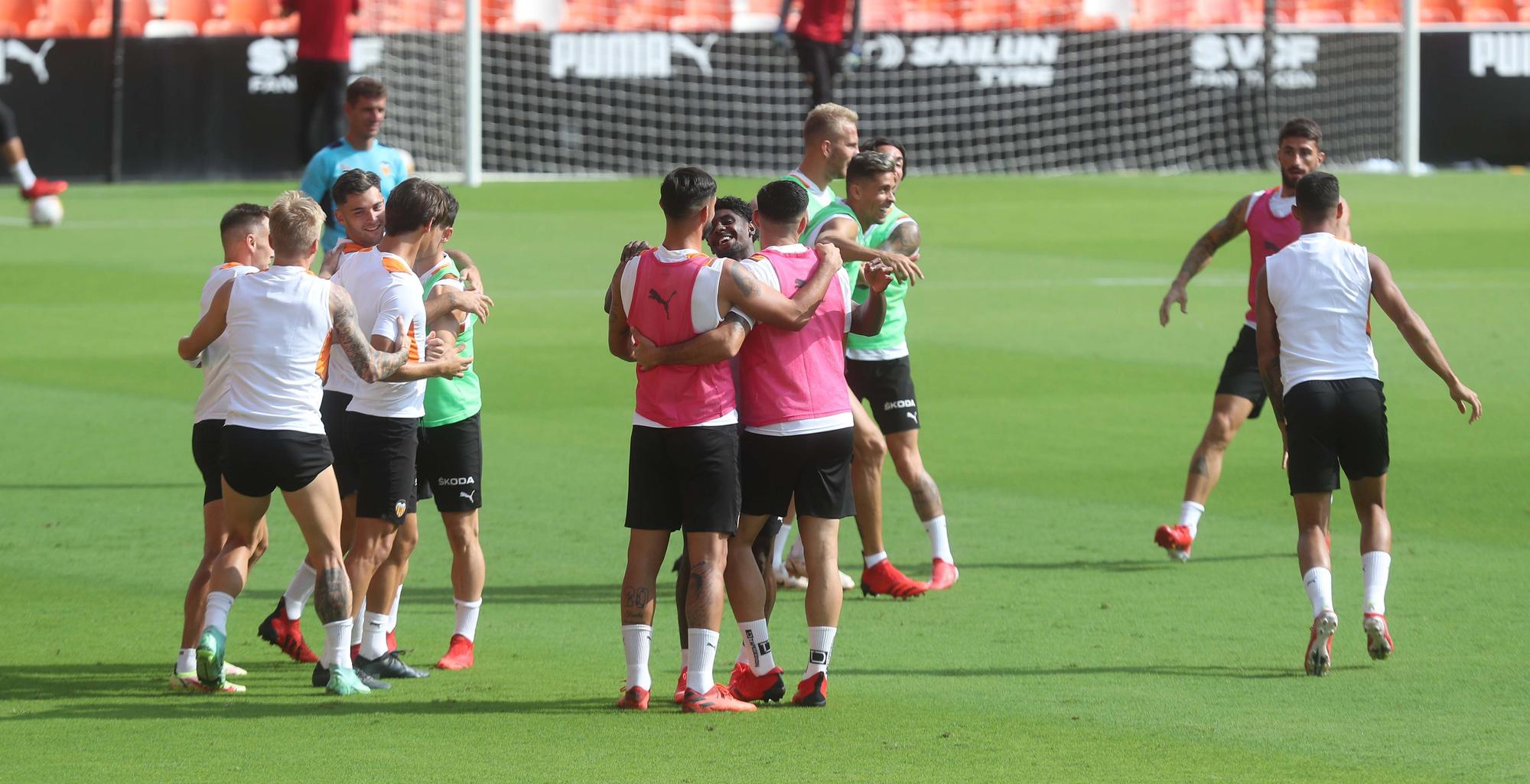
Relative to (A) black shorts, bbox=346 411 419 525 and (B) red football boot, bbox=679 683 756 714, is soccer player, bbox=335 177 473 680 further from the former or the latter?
(B) red football boot, bbox=679 683 756 714

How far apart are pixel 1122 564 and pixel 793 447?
9.92 feet

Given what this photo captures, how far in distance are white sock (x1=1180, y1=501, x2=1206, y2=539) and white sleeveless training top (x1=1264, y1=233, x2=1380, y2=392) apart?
1.99 m

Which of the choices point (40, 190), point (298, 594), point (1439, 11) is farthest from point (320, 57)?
point (1439, 11)

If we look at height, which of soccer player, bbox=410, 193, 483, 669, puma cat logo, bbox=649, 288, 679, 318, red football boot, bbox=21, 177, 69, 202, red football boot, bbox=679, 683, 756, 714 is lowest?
red football boot, bbox=679, 683, 756, 714

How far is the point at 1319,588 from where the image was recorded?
285 inches

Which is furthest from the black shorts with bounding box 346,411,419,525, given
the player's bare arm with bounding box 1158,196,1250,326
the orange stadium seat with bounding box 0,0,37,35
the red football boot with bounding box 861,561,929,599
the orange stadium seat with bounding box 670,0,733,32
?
the orange stadium seat with bounding box 0,0,37,35

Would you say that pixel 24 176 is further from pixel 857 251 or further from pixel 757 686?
pixel 757 686

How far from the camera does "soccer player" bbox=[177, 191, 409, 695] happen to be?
6.53 meters

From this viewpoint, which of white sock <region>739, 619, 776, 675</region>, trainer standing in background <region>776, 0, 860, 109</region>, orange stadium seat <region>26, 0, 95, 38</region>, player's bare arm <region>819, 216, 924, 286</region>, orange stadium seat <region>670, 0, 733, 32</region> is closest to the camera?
white sock <region>739, 619, 776, 675</region>

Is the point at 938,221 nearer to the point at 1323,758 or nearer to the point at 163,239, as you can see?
the point at 163,239

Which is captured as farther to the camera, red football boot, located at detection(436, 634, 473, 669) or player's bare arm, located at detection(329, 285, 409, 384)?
red football boot, located at detection(436, 634, 473, 669)

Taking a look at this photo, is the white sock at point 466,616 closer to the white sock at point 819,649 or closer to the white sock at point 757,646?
the white sock at point 757,646

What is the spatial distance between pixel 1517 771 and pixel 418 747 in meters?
3.32

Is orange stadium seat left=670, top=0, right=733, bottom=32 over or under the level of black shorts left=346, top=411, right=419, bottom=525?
over
